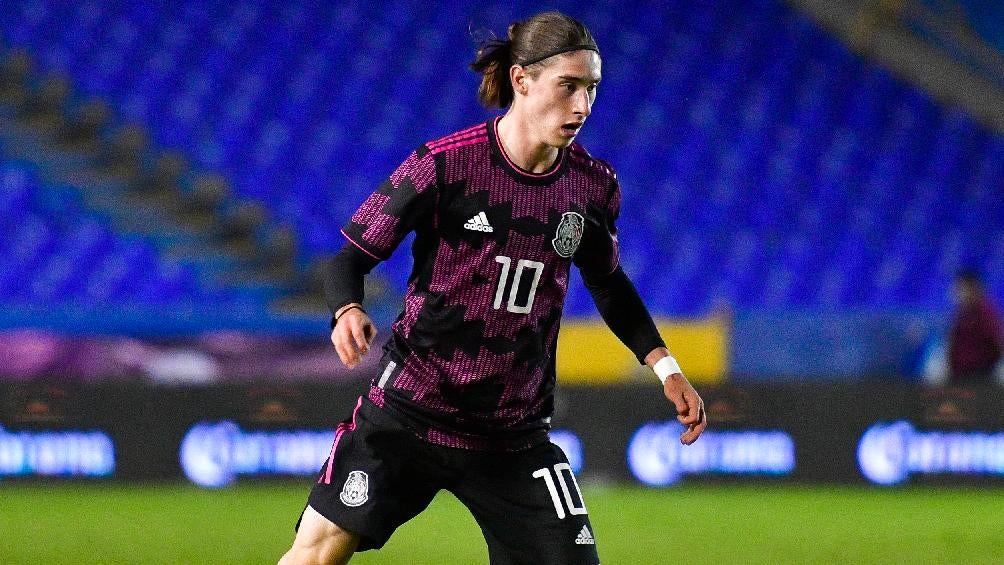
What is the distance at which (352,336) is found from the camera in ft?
11.6

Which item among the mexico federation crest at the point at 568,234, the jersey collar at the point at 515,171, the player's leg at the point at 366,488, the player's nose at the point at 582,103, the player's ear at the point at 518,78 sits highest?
the player's ear at the point at 518,78

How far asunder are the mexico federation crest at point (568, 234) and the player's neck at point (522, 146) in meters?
0.15

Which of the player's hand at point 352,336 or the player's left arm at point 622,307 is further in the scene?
the player's left arm at point 622,307

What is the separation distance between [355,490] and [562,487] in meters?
0.56

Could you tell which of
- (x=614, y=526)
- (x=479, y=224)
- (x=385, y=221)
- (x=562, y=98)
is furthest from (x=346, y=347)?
(x=614, y=526)

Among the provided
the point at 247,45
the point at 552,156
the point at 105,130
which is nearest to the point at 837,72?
the point at 247,45

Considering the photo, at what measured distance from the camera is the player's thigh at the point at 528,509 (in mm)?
3857

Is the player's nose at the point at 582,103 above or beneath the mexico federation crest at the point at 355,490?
above

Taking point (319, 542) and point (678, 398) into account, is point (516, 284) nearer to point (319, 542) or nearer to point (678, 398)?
point (678, 398)

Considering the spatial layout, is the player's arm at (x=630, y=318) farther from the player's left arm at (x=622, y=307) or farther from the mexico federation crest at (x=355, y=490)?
the mexico federation crest at (x=355, y=490)

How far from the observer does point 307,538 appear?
382 centimetres

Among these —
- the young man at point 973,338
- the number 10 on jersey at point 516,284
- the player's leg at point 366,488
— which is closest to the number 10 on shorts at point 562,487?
the player's leg at point 366,488

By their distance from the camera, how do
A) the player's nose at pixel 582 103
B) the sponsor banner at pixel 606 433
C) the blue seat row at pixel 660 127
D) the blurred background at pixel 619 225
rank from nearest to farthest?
the player's nose at pixel 582 103
the sponsor banner at pixel 606 433
the blurred background at pixel 619 225
the blue seat row at pixel 660 127

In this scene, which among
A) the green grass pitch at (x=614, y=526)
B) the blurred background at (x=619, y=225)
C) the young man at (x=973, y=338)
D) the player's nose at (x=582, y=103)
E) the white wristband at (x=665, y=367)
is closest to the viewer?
the player's nose at (x=582, y=103)
